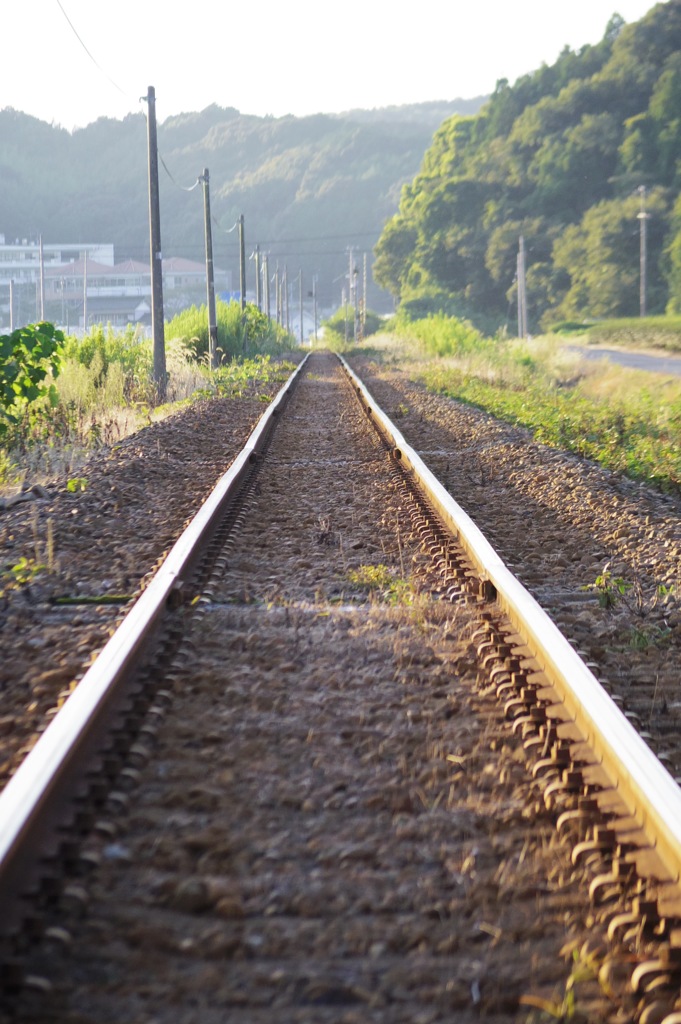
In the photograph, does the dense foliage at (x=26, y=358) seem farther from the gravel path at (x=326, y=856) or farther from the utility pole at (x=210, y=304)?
the utility pole at (x=210, y=304)

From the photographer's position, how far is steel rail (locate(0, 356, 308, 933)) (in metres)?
2.43

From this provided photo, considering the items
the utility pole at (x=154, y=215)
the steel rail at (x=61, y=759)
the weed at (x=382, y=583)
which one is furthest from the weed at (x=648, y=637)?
the utility pole at (x=154, y=215)

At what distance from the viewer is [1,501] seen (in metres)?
7.62

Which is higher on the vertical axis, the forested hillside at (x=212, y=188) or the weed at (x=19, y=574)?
the forested hillside at (x=212, y=188)

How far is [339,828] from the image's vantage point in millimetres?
2854

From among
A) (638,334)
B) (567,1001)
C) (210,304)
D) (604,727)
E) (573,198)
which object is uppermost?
(573,198)

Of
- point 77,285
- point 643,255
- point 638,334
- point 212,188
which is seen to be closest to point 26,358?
point 638,334

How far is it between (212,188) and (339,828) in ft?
584

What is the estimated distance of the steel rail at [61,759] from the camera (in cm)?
243

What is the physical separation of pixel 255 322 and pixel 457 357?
39.9 ft

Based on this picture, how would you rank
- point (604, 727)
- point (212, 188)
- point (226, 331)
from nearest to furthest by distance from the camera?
1. point (604, 727)
2. point (226, 331)
3. point (212, 188)

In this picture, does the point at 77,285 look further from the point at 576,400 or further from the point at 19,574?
the point at 19,574

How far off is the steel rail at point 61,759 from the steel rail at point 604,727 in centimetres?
137

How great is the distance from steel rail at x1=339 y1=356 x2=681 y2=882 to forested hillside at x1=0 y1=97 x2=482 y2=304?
348 feet
